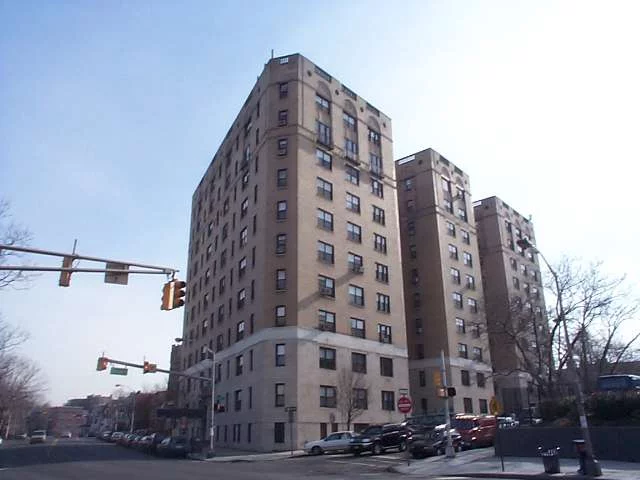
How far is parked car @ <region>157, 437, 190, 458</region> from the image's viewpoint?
3834 centimetres

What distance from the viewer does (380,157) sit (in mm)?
60438

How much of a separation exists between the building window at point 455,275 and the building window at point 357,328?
72.4 feet

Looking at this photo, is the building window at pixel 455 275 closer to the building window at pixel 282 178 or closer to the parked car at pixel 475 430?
the building window at pixel 282 178

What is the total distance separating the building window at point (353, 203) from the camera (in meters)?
53.9

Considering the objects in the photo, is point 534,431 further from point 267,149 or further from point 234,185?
point 234,185

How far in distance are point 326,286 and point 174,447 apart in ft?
59.8

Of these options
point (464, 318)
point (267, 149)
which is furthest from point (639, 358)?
point (267, 149)

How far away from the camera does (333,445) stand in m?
34.8

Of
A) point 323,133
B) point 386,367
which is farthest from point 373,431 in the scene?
point 323,133

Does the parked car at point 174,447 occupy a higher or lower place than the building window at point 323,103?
lower

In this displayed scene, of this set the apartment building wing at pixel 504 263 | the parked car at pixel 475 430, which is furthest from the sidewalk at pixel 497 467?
the apartment building wing at pixel 504 263

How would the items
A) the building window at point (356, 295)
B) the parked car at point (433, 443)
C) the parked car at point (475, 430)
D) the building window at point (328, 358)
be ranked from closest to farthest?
the parked car at point (433, 443) < the parked car at point (475, 430) < the building window at point (328, 358) < the building window at point (356, 295)

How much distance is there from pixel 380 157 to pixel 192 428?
3919cm

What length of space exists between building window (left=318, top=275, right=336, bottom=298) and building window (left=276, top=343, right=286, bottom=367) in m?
6.10
